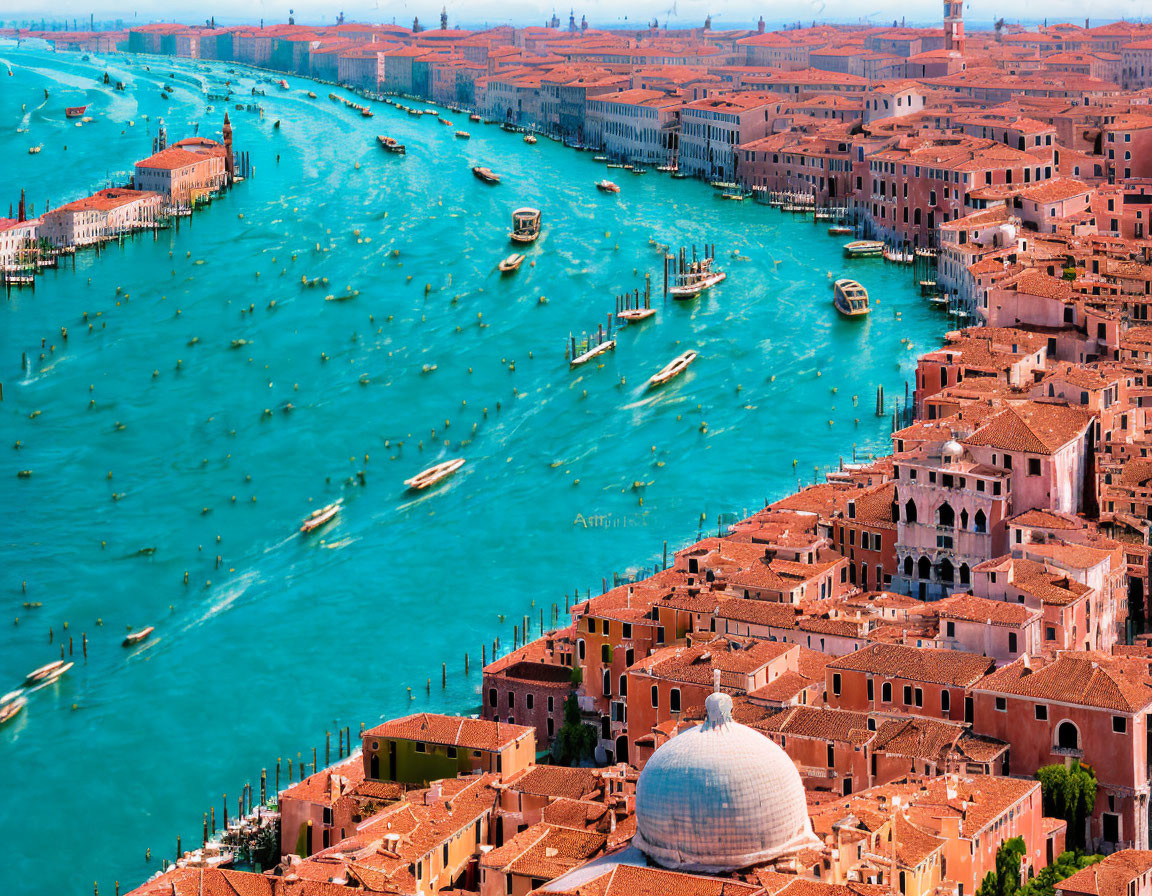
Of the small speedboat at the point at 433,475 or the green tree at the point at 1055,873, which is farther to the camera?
the small speedboat at the point at 433,475

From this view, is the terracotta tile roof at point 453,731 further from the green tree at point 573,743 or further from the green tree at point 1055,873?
the green tree at point 1055,873

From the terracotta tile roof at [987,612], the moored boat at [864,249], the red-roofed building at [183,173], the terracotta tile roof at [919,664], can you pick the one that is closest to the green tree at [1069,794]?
the terracotta tile roof at [919,664]

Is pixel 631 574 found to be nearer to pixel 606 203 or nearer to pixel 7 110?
pixel 606 203

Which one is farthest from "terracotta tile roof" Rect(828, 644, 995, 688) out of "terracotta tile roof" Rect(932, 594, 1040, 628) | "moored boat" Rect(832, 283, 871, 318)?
"moored boat" Rect(832, 283, 871, 318)

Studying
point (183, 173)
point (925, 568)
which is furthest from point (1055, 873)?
point (183, 173)

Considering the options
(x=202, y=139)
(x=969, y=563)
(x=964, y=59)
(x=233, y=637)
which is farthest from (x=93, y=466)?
(x=964, y=59)

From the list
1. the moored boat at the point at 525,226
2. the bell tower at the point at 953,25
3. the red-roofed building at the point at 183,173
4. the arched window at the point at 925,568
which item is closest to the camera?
the arched window at the point at 925,568
